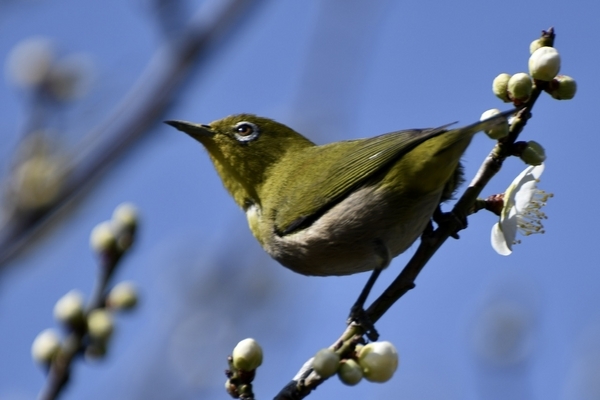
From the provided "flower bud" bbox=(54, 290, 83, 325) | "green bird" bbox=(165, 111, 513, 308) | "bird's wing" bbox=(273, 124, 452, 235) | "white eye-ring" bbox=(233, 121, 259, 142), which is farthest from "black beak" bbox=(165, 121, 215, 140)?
"flower bud" bbox=(54, 290, 83, 325)

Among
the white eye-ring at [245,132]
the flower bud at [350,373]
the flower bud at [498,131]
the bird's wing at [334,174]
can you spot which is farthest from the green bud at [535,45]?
the white eye-ring at [245,132]

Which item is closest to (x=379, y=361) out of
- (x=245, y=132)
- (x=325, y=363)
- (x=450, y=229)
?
(x=325, y=363)

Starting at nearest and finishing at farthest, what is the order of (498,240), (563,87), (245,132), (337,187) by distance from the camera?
1. (563,87)
2. (498,240)
3. (337,187)
4. (245,132)

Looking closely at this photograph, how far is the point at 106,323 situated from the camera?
369 centimetres

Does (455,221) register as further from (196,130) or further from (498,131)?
(196,130)

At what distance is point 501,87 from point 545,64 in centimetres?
27

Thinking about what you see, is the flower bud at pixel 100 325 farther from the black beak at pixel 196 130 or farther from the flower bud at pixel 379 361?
the black beak at pixel 196 130

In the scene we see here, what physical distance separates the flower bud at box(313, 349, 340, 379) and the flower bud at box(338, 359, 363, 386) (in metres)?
0.07

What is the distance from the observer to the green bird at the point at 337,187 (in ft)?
14.6

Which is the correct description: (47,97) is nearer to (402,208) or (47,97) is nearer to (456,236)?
(402,208)

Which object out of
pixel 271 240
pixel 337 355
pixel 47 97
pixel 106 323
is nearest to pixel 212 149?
pixel 271 240

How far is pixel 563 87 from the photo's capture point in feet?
12.3

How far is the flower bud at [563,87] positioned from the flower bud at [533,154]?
262mm

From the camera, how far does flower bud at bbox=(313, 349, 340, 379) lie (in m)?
3.12
